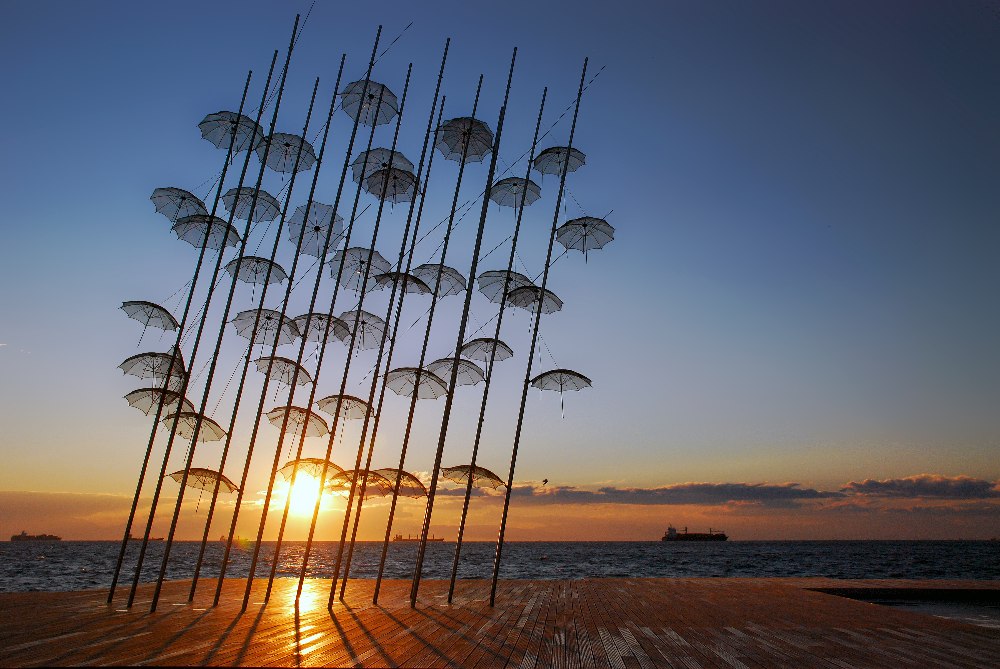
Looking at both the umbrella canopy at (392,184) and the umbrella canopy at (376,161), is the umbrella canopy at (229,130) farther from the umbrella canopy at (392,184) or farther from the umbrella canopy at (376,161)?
the umbrella canopy at (392,184)

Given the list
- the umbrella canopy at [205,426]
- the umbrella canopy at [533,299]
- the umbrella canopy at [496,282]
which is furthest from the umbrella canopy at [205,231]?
the umbrella canopy at [533,299]

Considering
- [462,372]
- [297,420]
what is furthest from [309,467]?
[462,372]

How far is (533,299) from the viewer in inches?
650

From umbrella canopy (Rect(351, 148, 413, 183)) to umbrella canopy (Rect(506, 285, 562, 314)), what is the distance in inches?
192

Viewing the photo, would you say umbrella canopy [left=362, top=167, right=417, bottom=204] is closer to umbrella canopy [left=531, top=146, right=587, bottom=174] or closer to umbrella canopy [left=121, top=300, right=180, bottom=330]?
umbrella canopy [left=531, top=146, right=587, bottom=174]

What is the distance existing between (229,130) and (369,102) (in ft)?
13.4

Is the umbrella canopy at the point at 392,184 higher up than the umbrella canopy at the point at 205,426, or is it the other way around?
the umbrella canopy at the point at 392,184

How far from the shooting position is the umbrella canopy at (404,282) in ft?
53.2

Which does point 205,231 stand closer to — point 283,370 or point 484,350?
point 283,370

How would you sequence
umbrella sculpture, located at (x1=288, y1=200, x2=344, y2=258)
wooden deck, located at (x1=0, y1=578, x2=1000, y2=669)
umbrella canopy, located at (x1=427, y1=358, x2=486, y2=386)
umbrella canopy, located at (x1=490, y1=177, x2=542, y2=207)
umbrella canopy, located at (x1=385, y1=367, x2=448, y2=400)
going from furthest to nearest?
1. umbrella sculpture, located at (x1=288, y1=200, x2=344, y2=258)
2. umbrella canopy, located at (x1=427, y1=358, x2=486, y2=386)
3. umbrella canopy, located at (x1=490, y1=177, x2=542, y2=207)
4. umbrella canopy, located at (x1=385, y1=367, x2=448, y2=400)
5. wooden deck, located at (x1=0, y1=578, x2=1000, y2=669)

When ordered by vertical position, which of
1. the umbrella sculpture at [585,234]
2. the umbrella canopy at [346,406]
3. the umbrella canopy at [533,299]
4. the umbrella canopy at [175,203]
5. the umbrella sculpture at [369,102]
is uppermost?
the umbrella sculpture at [369,102]

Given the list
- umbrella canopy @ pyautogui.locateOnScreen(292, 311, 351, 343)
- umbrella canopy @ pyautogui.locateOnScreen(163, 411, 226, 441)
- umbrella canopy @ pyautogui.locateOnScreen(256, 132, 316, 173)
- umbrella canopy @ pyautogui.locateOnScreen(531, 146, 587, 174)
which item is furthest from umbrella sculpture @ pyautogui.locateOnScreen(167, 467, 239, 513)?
umbrella canopy @ pyautogui.locateOnScreen(531, 146, 587, 174)

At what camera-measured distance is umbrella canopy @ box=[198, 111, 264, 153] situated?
16531 mm

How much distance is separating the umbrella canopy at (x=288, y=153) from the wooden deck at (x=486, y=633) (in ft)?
38.6
